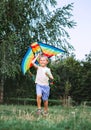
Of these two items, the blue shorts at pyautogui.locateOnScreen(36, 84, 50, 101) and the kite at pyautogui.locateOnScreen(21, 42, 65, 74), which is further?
the kite at pyautogui.locateOnScreen(21, 42, 65, 74)

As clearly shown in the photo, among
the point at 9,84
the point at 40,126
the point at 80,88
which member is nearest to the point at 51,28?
the point at 9,84

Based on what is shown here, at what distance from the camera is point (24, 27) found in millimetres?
35562

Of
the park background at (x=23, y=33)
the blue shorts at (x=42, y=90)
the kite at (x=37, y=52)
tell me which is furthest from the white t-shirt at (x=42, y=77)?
the park background at (x=23, y=33)

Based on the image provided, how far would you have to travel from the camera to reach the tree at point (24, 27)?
1308 inches

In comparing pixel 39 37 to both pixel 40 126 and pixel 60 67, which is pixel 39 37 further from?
pixel 60 67

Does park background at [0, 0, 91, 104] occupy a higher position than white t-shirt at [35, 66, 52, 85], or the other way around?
park background at [0, 0, 91, 104]

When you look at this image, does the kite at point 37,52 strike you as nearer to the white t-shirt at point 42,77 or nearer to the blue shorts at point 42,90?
the white t-shirt at point 42,77

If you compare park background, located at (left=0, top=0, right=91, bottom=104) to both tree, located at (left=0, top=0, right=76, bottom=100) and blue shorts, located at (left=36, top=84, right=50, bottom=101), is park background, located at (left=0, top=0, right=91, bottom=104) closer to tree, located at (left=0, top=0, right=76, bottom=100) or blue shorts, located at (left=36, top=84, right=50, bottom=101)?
tree, located at (left=0, top=0, right=76, bottom=100)

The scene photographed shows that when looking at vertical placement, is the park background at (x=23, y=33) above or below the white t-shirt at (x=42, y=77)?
above

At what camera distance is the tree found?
33.2 metres

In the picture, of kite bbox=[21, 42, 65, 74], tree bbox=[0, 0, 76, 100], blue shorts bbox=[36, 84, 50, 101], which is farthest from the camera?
tree bbox=[0, 0, 76, 100]

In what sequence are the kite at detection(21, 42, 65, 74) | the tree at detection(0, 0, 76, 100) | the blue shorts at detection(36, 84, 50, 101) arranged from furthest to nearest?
1. the tree at detection(0, 0, 76, 100)
2. the kite at detection(21, 42, 65, 74)
3. the blue shorts at detection(36, 84, 50, 101)

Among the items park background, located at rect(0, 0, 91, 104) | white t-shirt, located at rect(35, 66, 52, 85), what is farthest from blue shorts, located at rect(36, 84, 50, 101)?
park background, located at rect(0, 0, 91, 104)

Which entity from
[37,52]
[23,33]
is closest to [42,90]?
[37,52]
